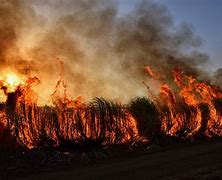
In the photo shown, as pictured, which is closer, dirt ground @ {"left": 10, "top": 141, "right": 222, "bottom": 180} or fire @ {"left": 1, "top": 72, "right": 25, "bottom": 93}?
dirt ground @ {"left": 10, "top": 141, "right": 222, "bottom": 180}

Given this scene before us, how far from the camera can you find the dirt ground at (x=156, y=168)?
10328 millimetres

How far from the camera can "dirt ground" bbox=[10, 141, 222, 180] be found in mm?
10328

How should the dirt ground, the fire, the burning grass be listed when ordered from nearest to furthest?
the dirt ground < the burning grass < the fire

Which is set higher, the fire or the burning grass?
the fire

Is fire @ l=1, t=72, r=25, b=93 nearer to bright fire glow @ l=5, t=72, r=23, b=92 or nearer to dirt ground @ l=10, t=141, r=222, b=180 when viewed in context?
bright fire glow @ l=5, t=72, r=23, b=92

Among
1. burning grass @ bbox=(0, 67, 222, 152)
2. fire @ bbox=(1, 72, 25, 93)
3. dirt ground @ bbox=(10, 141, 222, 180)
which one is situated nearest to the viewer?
dirt ground @ bbox=(10, 141, 222, 180)

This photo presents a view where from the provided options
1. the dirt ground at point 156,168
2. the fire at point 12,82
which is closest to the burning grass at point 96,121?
the fire at point 12,82

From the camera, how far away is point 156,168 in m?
11.4

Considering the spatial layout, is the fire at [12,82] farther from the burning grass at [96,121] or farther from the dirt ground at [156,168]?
the dirt ground at [156,168]

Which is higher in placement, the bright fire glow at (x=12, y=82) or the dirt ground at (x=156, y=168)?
the bright fire glow at (x=12, y=82)

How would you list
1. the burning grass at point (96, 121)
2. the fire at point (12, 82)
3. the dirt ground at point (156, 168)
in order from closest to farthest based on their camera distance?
the dirt ground at point (156, 168) → the burning grass at point (96, 121) → the fire at point (12, 82)

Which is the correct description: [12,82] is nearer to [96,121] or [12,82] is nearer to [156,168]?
[96,121]

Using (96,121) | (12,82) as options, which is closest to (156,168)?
(96,121)

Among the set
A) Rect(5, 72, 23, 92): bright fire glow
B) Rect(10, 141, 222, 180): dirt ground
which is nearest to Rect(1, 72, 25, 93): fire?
Rect(5, 72, 23, 92): bright fire glow
